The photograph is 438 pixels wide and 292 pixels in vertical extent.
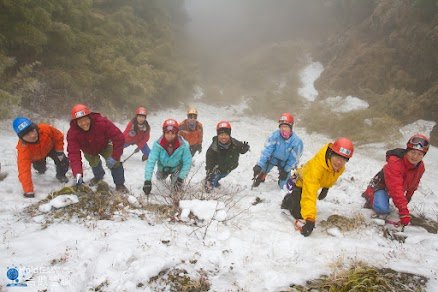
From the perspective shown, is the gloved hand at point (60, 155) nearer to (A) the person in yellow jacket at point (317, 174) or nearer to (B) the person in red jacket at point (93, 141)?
(B) the person in red jacket at point (93, 141)

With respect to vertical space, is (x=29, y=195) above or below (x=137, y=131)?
below

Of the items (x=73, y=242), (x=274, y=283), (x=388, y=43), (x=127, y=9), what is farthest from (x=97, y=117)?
(x=388, y=43)

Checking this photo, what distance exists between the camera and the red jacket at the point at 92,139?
18.6 ft

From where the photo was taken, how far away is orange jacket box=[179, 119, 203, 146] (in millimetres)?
9016

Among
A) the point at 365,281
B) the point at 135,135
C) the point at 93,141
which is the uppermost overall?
the point at 135,135

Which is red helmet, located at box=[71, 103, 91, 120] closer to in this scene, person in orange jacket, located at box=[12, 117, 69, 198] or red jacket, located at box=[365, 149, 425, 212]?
person in orange jacket, located at box=[12, 117, 69, 198]

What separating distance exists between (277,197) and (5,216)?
4.68m

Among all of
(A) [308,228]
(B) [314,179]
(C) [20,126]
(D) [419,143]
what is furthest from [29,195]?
(D) [419,143]

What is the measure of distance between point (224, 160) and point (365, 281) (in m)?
4.13

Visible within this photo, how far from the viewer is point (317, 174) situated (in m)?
4.76

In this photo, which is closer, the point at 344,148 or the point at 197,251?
the point at 197,251

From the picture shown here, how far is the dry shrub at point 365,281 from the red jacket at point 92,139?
13.2 ft

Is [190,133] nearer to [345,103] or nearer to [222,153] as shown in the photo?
[222,153]

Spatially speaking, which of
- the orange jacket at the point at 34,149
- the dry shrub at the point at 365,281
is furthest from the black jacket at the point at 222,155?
the dry shrub at the point at 365,281
